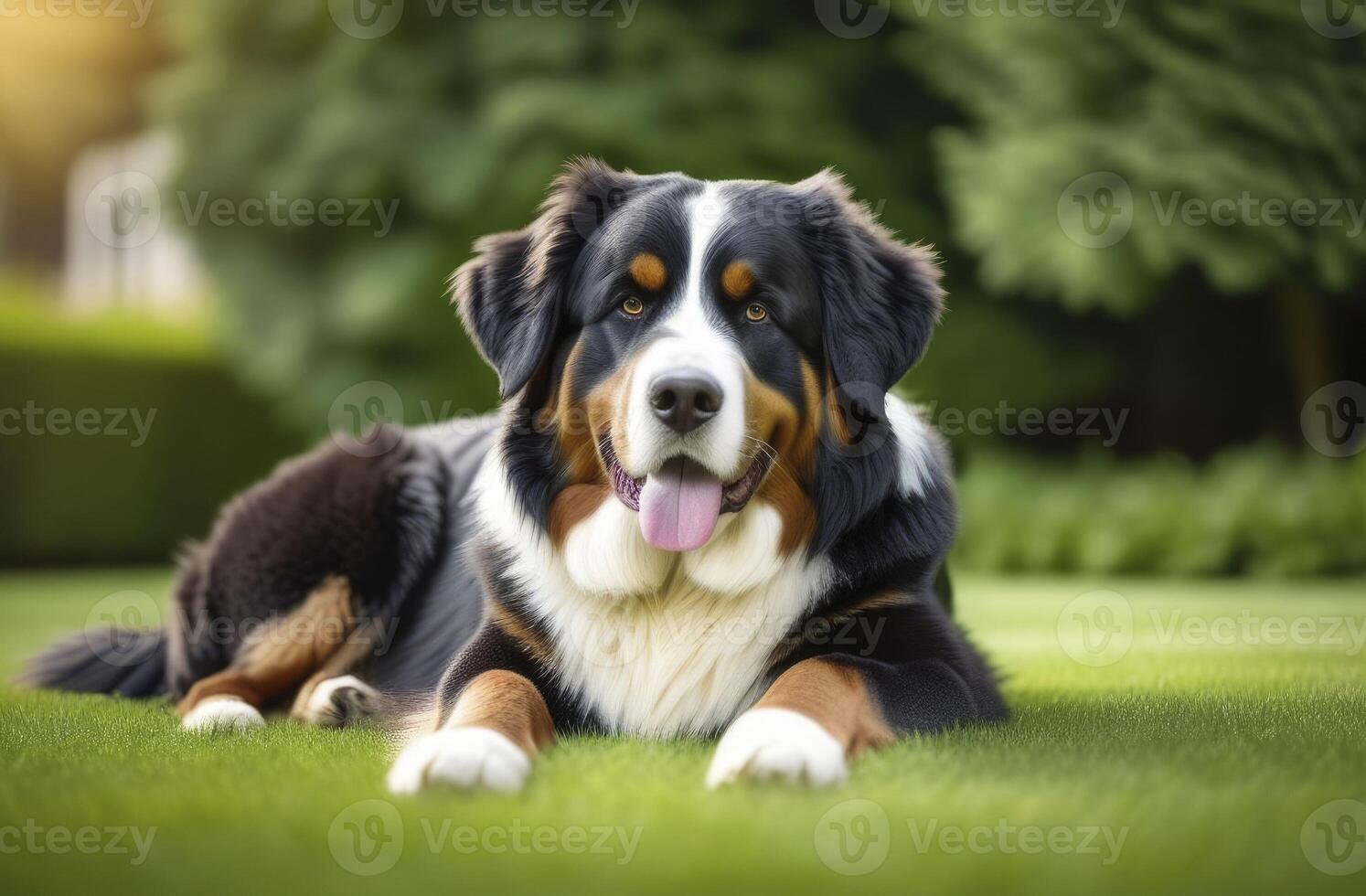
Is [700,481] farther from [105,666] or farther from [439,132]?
[439,132]

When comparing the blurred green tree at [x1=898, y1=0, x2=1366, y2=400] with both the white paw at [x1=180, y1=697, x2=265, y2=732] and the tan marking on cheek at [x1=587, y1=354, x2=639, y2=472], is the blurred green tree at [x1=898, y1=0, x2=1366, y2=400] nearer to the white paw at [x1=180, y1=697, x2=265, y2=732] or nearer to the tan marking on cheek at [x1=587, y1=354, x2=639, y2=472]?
the tan marking on cheek at [x1=587, y1=354, x2=639, y2=472]

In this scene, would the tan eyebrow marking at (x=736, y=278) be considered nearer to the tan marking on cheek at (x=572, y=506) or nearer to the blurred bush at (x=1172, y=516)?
the tan marking on cheek at (x=572, y=506)

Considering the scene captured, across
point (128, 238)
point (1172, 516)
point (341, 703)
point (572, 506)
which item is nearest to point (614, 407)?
point (572, 506)

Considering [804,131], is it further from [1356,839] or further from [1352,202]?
[1356,839]

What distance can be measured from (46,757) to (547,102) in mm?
10686

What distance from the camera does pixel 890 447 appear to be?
348cm

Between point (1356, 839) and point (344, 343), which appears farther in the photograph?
point (344, 343)

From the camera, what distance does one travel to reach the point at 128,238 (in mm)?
15789

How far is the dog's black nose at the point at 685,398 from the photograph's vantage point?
9.87ft

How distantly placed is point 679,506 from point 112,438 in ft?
37.6

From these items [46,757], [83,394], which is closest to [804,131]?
[83,394]

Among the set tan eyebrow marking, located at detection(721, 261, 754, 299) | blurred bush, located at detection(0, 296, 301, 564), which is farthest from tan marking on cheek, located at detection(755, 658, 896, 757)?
blurred bush, located at detection(0, 296, 301, 564)

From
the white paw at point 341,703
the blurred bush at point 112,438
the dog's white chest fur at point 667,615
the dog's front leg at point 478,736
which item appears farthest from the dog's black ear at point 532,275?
the blurred bush at point 112,438

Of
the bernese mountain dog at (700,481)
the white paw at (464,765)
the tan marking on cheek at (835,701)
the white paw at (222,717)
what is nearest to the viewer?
the white paw at (464,765)
